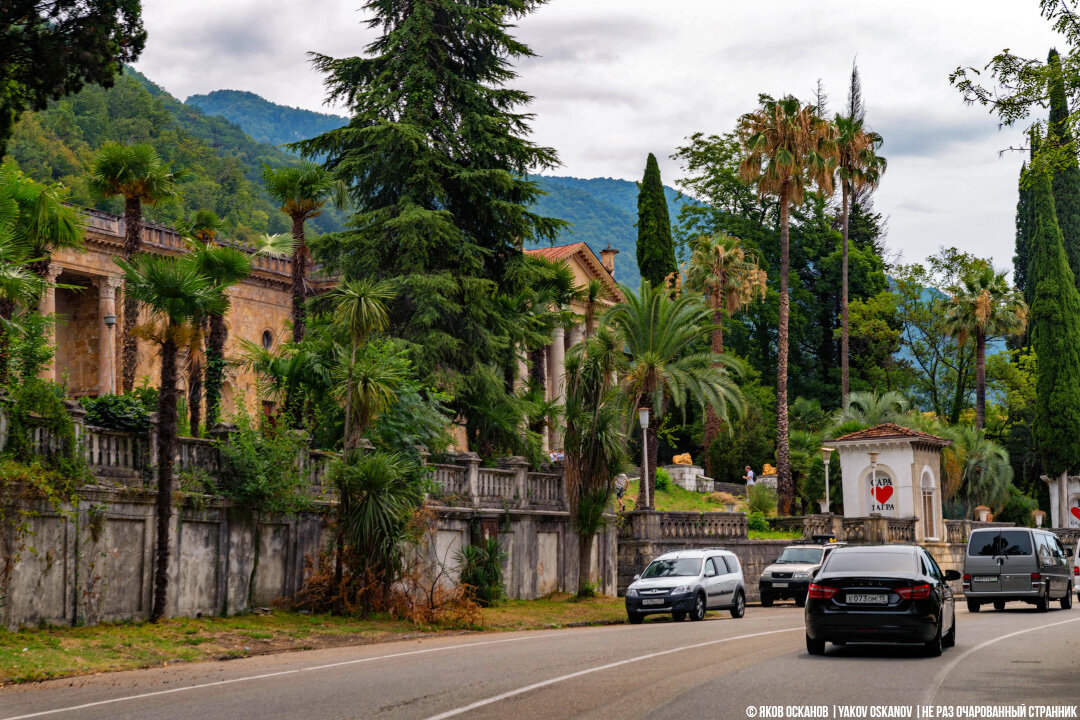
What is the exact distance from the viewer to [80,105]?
319ft

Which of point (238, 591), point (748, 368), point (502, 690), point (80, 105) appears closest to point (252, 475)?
point (238, 591)

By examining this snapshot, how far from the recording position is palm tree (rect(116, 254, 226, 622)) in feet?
63.2

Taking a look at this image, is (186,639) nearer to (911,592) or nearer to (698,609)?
(911,592)

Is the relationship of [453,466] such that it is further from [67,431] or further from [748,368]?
[748,368]

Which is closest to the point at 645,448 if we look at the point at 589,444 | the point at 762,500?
the point at 589,444

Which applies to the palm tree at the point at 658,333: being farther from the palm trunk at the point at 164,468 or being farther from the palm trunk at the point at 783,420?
the palm trunk at the point at 164,468

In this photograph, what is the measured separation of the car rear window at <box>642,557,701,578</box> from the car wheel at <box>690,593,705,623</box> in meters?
0.61

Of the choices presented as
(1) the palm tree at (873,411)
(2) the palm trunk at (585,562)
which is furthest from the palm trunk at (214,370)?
(1) the palm tree at (873,411)

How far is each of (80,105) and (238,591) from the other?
283 feet

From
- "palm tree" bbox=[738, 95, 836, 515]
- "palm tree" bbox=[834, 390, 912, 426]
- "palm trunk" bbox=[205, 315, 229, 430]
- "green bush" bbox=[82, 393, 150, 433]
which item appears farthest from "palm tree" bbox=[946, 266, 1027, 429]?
"green bush" bbox=[82, 393, 150, 433]

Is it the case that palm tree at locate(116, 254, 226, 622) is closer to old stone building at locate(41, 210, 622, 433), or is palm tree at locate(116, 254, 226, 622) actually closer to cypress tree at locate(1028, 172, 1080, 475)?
old stone building at locate(41, 210, 622, 433)

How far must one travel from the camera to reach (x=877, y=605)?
15094mm

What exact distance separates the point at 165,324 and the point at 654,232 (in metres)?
50.5

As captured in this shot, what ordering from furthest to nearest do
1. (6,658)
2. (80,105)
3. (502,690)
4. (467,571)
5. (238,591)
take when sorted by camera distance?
1. (80,105)
2. (467,571)
3. (238,591)
4. (6,658)
5. (502,690)
